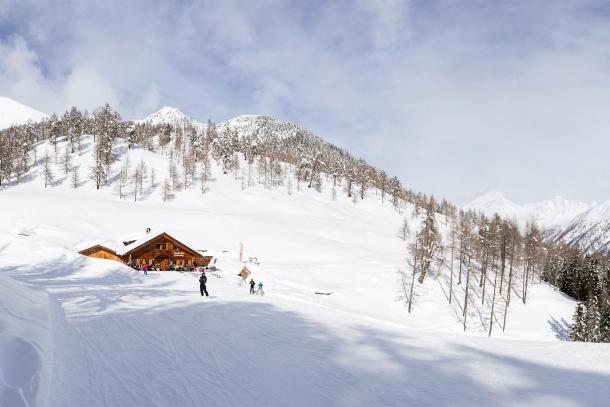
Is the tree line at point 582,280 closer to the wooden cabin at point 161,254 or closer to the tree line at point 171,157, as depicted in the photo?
the tree line at point 171,157

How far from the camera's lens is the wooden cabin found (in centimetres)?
4872

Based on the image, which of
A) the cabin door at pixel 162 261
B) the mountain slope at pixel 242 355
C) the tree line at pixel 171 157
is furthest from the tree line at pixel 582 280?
the cabin door at pixel 162 261

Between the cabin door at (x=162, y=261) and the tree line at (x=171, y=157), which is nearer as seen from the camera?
the cabin door at (x=162, y=261)

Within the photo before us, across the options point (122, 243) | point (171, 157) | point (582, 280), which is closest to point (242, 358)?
point (122, 243)

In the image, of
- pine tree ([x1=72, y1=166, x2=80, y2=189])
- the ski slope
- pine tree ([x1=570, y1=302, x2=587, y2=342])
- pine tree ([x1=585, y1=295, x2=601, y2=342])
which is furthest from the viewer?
Answer: pine tree ([x1=72, y1=166, x2=80, y2=189])

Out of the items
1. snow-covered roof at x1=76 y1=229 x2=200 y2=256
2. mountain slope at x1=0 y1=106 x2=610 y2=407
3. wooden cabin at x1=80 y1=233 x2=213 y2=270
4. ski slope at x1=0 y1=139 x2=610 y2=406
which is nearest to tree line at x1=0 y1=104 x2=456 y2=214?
snow-covered roof at x1=76 y1=229 x2=200 y2=256

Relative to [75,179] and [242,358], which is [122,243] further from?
[242,358]

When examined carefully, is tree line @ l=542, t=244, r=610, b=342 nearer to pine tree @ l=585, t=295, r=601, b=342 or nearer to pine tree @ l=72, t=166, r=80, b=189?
pine tree @ l=585, t=295, r=601, b=342

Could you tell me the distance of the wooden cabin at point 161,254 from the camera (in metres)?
48.7

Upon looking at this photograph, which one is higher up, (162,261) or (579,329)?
(162,261)

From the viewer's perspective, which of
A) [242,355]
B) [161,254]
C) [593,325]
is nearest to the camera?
[242,355]

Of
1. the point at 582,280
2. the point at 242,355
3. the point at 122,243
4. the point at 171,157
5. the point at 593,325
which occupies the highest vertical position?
the point at 171,157

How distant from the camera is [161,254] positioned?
164 feet

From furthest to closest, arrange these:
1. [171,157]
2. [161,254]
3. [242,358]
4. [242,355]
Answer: [171,157], [161,254], [242,355], [242,358]
